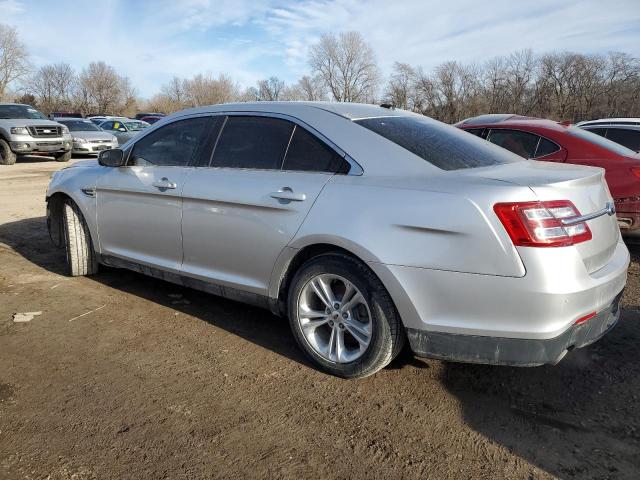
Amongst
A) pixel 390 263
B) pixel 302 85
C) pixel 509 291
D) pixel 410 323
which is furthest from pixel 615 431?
pixel 302 85

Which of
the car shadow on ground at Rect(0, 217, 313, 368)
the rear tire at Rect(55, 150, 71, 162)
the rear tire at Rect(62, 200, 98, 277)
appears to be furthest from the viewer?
the rear tire at Rect(55, 150, 71, 162)

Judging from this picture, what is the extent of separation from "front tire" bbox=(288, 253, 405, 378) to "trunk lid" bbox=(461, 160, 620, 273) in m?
0.83

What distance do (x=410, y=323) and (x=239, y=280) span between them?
1293mm

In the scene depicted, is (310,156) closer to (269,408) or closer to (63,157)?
(269,408)

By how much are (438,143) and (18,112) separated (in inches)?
674

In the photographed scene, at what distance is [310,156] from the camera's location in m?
3.30

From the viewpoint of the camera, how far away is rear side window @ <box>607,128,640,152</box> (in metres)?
8.21

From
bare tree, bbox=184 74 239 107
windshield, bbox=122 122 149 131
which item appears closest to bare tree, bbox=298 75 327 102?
bare tree, bbox=184 74 239 107

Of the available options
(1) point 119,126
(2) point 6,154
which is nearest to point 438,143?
(2) point 6,154

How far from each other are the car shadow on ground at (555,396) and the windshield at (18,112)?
50.0 ft

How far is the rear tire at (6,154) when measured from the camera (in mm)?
15914

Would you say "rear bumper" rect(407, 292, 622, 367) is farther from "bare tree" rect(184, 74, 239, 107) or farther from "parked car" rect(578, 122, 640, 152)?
"bare tree" rect(184, 74, 239, 107)

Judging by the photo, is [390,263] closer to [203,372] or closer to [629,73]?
[203,372]

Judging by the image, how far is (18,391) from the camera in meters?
3.00
